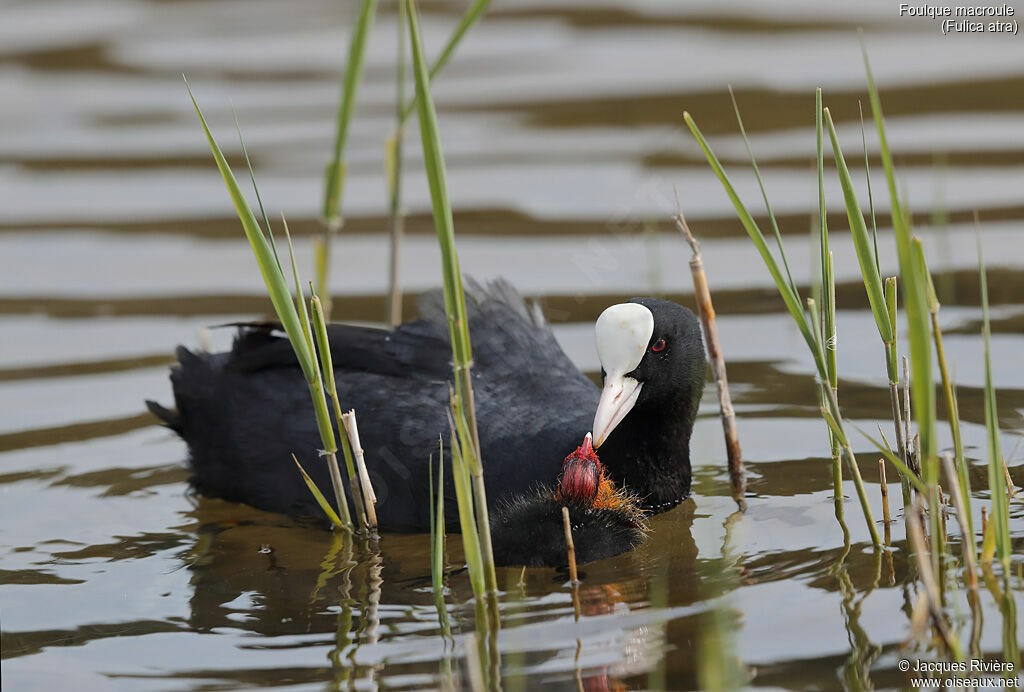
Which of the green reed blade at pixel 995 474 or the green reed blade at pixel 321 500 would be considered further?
the green reed blade at pixel 321 500

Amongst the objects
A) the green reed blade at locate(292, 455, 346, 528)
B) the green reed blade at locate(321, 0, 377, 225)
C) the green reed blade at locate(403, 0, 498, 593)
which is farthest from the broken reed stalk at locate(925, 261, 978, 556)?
the green reed blade at locate(321, 0, 377, 225)

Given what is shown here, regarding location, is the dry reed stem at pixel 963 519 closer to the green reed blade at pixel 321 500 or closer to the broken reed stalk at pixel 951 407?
the broken reed stalk at pixel 951 407

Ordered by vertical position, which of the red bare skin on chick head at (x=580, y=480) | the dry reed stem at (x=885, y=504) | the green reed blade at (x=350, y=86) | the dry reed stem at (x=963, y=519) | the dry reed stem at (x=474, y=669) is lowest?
the dry reed stem at (x=474, y=669)

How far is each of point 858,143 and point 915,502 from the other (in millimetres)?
4284

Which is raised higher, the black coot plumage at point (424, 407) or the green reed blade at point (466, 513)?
the black coot plumage at point (424, 407)

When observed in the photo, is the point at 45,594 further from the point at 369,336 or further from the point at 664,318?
the point at 664,318

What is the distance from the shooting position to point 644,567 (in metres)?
3.54

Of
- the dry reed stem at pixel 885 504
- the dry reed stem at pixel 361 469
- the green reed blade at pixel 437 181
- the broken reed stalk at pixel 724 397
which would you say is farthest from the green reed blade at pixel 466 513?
the broken reed stalk at pixel 724 397

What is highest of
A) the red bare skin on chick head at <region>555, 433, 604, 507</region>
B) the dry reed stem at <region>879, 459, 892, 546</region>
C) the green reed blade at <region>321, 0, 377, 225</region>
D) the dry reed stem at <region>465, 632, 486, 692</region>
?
the green reed blade at <region>321, 0, 377, 225</region>

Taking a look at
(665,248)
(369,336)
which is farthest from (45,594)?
(665,248)

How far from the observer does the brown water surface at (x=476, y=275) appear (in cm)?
317

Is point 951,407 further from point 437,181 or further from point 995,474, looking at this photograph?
point 437,181

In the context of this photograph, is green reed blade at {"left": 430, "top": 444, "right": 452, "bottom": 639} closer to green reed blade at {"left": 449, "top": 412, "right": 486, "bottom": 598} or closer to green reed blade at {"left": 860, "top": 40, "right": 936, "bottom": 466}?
green reed blade at {"left": 449, "top": 412, "right": 486, "bottom": 598}

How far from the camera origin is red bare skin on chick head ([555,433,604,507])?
349 cm
